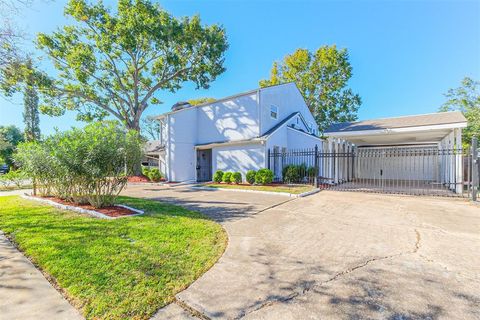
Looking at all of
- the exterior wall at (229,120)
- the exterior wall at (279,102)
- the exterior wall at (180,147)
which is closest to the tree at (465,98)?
the exterior wall at (279,102)

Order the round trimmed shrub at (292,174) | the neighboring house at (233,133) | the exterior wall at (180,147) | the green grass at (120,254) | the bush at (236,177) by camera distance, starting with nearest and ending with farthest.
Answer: the green grass at (120,254), the round trimmed shrub at (292,174), the bush at (236,177), the neighboring house at (233,133), the exterior wall at (180,147)

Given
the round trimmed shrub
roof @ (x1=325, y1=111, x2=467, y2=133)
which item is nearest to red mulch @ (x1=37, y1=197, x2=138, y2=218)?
the round trimmed shrub

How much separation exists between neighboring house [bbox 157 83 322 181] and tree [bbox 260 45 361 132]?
32.4 feet

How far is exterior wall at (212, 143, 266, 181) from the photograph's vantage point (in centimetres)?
1462

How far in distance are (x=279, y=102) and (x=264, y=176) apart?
724 cm

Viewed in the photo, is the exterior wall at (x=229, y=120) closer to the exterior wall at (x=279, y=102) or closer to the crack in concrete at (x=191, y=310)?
the exterior wall at (x=279, y=102)

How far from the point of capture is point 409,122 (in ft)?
41.9

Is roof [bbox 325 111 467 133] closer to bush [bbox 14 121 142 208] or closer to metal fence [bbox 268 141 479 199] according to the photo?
metal fence [bbox 268 141 479 199]

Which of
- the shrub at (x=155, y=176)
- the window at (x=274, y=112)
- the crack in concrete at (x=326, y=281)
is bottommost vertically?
the crack in concrete at (x=326, y=281)

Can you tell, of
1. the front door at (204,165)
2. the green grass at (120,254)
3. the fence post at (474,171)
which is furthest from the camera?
the front door at (204,165)

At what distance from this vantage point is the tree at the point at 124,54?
16.8 m

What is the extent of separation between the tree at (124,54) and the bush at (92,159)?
11.7 metres

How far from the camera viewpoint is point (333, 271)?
332 centimetres

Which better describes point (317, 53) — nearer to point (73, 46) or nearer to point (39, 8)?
point (73, 46)
